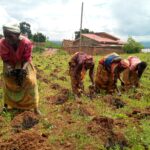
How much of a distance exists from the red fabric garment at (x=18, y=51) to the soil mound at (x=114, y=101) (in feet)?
8.65

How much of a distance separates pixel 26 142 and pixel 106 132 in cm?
132

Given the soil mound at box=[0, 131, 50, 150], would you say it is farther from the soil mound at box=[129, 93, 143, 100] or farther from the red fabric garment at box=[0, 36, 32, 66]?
the soil mound at box=[129, 93, 143, 100]

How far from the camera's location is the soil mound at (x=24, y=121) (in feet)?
24.6

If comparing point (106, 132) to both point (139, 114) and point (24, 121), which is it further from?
point (139, 114)

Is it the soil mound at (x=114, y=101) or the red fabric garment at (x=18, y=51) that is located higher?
the red fabric garment at (x=18, y=51)

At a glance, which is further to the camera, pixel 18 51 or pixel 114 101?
pixel 114 101

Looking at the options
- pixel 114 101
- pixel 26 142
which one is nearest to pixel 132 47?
pixel 114 101

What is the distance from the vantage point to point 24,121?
25.3 ft

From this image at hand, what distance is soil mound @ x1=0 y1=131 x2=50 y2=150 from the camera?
620cm

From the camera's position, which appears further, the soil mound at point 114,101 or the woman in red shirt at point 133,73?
the woman in red shirt at point 133,73

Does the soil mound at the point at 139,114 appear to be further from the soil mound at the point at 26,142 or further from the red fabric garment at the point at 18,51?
the soil mound at the point at 26,142

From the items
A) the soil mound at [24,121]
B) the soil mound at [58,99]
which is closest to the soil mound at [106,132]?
the soil mound at [24,121]

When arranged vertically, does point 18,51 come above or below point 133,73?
above

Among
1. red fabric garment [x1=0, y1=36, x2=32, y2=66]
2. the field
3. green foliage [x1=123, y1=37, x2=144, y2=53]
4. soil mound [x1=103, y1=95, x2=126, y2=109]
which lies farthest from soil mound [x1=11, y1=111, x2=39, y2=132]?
green foliage [x1=123, y1=37, x2=144, y2=53]
